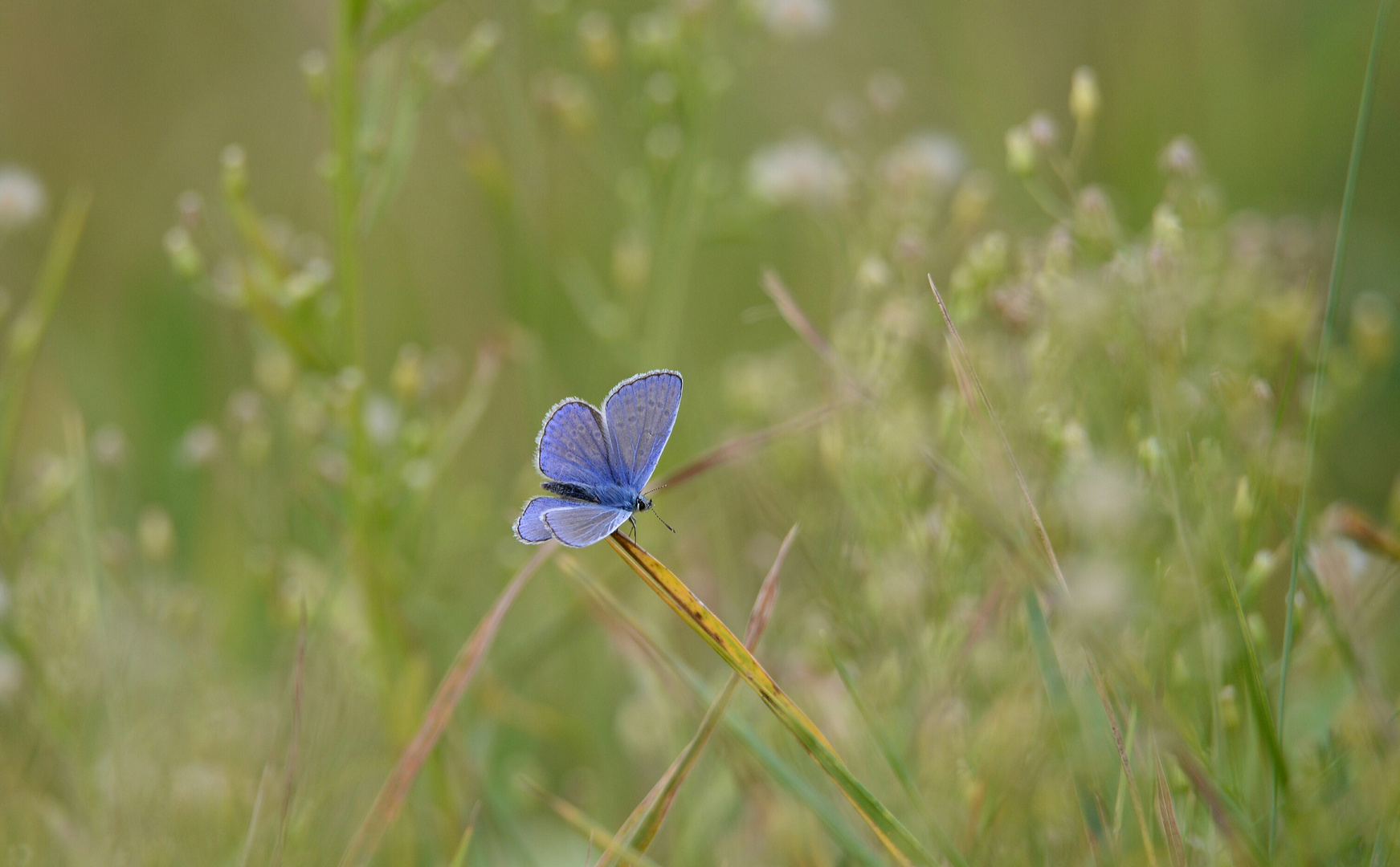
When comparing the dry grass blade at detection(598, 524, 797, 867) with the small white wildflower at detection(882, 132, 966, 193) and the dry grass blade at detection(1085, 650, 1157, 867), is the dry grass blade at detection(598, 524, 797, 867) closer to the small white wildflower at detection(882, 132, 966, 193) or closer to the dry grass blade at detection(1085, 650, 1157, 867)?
the dry grass blade at detection(1085, 650, 1157, 867)

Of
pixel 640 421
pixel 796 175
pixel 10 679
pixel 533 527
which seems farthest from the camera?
pixel 796 175

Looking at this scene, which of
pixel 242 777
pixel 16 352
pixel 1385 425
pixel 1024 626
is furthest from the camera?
pixel 1385 425

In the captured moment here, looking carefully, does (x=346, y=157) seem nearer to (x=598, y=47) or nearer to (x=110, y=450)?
(x=110, y=450)

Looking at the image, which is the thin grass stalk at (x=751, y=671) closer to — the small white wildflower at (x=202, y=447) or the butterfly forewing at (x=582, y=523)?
the butterfly forewing at (x=582, y=523)

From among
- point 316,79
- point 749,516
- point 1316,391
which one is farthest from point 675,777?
point 316,79

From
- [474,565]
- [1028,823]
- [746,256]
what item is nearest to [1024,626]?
[1028,823]

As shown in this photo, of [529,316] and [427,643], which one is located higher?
[529,316]

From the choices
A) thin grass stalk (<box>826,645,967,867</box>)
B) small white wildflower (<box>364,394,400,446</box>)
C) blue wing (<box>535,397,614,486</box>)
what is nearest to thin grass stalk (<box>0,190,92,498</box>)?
small white wildflower (<box>364,394,400,446</box>)

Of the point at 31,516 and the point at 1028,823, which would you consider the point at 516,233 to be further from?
the point at 1028,823
